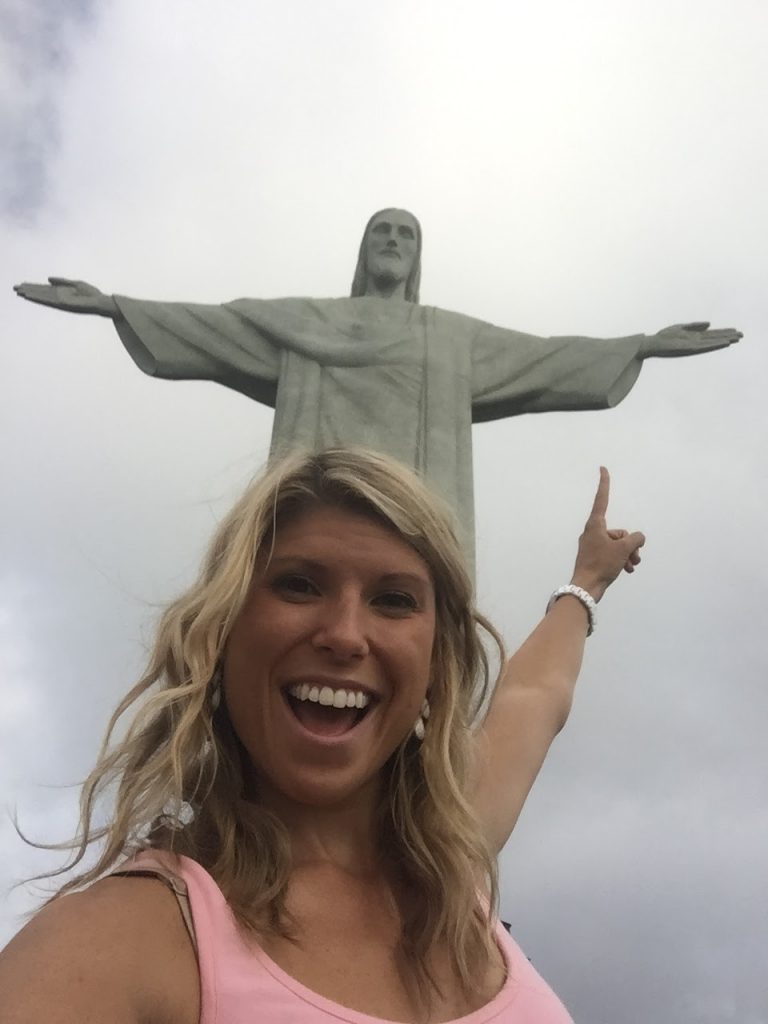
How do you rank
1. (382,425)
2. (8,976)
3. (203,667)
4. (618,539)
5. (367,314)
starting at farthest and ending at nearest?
(367,314)
(382,425)
(618,539)
(203,667)
(8,976)

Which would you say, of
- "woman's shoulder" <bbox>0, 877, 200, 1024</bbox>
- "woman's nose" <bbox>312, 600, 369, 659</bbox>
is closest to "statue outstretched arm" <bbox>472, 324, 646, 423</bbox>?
"woman's nose" <bbox>312, 600, 369, 659</bbox>

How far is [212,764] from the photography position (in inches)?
59.1

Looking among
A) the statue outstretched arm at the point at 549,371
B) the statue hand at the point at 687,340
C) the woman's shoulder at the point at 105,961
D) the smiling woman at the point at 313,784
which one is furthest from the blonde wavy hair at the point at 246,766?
the statue hand at the point at 687,340

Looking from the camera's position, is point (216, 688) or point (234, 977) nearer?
point (234, 977)

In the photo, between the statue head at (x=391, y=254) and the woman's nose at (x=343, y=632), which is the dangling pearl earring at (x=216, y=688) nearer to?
the woman's nose at (x=343, y=632)

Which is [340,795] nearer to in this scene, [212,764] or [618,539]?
[212,764]

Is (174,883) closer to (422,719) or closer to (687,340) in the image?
(422,719)

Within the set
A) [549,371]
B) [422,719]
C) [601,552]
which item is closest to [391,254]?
[549,371]

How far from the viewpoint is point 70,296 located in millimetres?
6738

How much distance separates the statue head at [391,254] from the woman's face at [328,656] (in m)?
5.83

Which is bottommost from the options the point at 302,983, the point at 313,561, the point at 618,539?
the point at 302,983

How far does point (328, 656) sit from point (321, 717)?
0.09 metres

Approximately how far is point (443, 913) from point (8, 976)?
0.61 m

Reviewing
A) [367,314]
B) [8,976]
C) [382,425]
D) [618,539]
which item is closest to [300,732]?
[8,976]
